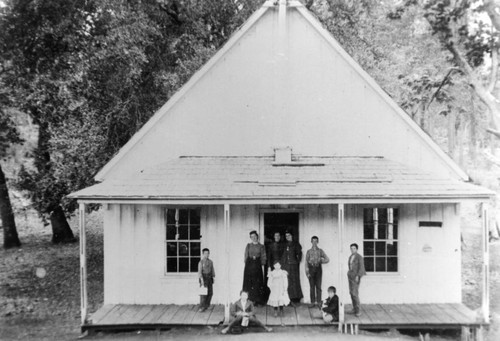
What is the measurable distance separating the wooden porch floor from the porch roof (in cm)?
277

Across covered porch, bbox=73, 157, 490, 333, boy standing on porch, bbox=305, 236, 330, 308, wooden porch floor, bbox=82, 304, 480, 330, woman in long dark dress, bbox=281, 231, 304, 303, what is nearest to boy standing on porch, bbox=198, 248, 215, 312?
covered porch, bbox=73, 157, 490, 333

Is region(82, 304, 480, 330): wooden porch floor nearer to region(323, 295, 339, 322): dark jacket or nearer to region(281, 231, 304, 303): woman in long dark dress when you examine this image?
region(323, 295, 339, 322): dark jacket

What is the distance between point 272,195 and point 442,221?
486cm

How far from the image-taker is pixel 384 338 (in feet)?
33.6

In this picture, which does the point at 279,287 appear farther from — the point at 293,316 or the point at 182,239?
the point at 182,239

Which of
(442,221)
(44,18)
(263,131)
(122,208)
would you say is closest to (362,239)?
(442,221)

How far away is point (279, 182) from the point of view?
449 inches

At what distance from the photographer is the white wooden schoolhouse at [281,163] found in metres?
12.3

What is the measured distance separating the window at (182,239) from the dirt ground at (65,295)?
2058 mm

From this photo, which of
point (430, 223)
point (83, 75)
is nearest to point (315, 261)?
point (430, 223)

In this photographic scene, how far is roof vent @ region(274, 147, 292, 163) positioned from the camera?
12.2 metres

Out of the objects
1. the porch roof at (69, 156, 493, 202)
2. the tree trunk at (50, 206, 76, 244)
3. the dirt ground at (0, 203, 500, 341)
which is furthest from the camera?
the tree trunk at (50, 206, 76, 244)

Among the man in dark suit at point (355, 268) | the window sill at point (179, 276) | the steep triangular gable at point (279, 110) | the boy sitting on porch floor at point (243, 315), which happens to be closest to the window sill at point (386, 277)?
the man in dark suit at point (355, 268)

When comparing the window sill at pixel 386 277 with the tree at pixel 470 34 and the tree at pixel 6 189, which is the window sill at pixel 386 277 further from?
the tree at pixel 6 189
